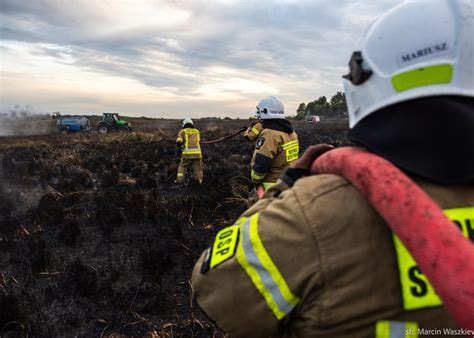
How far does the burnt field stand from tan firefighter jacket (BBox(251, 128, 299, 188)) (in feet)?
4.70

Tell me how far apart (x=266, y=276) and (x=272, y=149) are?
3.75 m

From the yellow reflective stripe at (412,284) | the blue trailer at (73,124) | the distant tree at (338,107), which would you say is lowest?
the blue trailer at (73,124)

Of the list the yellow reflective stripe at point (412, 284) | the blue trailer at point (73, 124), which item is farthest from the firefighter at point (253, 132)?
the blue trailer at point (73, 124)

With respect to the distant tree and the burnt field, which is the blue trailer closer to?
the burnt field

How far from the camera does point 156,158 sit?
507 inches

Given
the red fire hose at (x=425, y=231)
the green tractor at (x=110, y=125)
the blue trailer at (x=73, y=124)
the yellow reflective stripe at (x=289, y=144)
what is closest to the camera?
the red fire hose at (x=425, y=231)

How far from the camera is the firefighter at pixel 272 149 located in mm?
4641

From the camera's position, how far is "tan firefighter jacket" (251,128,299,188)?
4.64 metres

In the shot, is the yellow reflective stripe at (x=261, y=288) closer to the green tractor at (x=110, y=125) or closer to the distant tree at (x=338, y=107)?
the green tractor at (x=110, y=125)

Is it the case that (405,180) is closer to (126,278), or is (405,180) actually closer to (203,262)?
(203,262)

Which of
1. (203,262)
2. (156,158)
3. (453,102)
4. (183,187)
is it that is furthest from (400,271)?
(156,158)

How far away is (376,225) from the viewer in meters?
0.91

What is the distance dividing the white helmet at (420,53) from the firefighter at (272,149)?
11.6 ft

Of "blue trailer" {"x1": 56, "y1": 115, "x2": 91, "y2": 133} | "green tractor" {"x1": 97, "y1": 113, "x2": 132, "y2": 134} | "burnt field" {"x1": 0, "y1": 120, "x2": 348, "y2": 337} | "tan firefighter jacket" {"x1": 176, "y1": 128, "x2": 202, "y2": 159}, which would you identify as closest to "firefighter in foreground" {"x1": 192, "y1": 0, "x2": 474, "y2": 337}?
"burnt field" {"x1": 0, "y1": 120, "x2": 348, "y2": 337}
